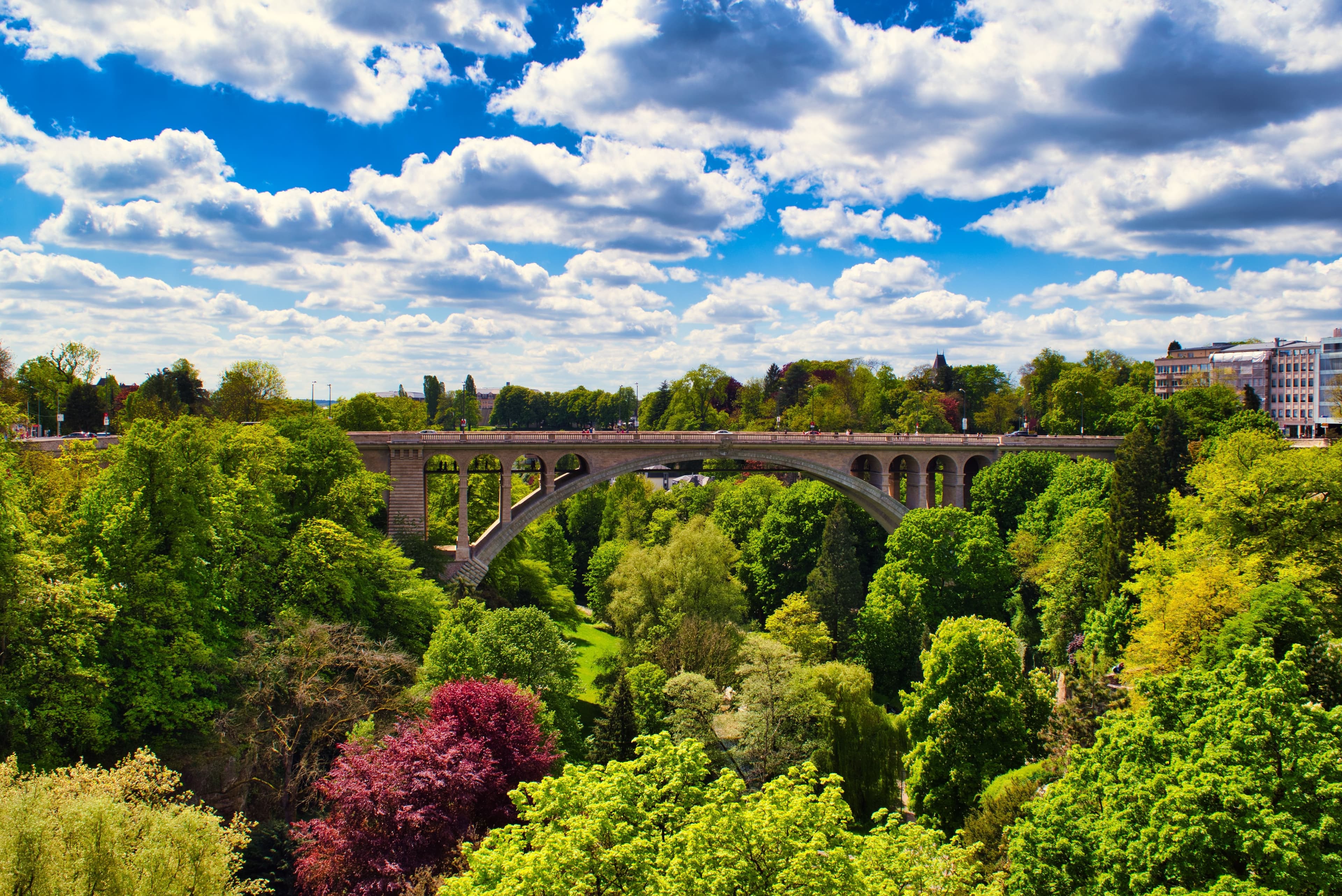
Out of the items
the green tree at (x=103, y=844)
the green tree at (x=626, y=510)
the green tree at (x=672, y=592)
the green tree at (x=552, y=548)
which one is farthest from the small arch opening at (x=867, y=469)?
the green tree at (x=103, y=844)

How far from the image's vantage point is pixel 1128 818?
1219cm

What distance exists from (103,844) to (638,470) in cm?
3261

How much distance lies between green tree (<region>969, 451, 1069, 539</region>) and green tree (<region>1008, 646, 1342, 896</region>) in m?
32.7

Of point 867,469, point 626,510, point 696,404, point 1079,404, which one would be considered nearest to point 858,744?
point 867,469

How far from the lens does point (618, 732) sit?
80.1 feet

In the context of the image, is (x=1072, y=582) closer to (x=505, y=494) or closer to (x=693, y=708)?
(x=693, y=708)

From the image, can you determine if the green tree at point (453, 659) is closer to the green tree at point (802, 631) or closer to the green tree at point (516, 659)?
the green tree at point (516, 659)

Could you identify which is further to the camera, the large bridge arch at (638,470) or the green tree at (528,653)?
the large bridge arch at (638,470)

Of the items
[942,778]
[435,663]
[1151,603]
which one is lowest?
[942,778]

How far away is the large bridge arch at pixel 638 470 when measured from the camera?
38469 millimetres

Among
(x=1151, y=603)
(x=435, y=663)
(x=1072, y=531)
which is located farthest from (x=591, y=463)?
(x=1151, y=603)

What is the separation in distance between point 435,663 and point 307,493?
9.43 m

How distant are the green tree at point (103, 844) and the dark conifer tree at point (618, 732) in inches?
437

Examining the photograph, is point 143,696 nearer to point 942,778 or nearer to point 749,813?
point 749,813
